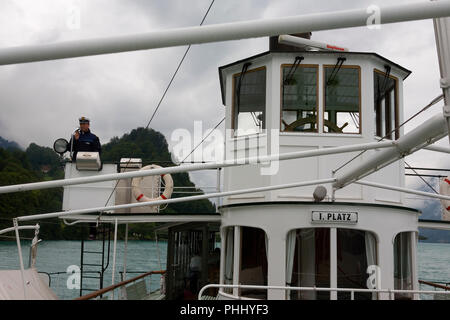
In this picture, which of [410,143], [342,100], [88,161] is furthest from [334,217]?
[88,161]

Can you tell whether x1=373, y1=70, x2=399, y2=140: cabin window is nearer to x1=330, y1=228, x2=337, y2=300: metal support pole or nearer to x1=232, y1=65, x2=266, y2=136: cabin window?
x1=232, y1=65, x2=266, y2=136: cabin window

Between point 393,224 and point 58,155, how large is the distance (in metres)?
6.80

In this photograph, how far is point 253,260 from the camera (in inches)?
292

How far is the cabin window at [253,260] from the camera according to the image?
728 centimetres

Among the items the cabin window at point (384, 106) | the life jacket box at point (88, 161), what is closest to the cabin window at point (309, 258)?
the cabin window at point (384, 106)

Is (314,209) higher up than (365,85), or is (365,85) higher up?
(365,85)

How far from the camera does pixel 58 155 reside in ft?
32.1

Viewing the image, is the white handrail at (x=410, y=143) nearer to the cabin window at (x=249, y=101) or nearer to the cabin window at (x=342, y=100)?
the cabin window at (x=342, y=100)

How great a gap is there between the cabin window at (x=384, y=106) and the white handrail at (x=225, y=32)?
5.97 meters

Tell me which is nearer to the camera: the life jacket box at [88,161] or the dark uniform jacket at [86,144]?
the life jacket box at [88,161]

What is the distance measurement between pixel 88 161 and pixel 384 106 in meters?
5.88

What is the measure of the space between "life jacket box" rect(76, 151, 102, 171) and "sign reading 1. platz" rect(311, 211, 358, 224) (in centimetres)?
480
